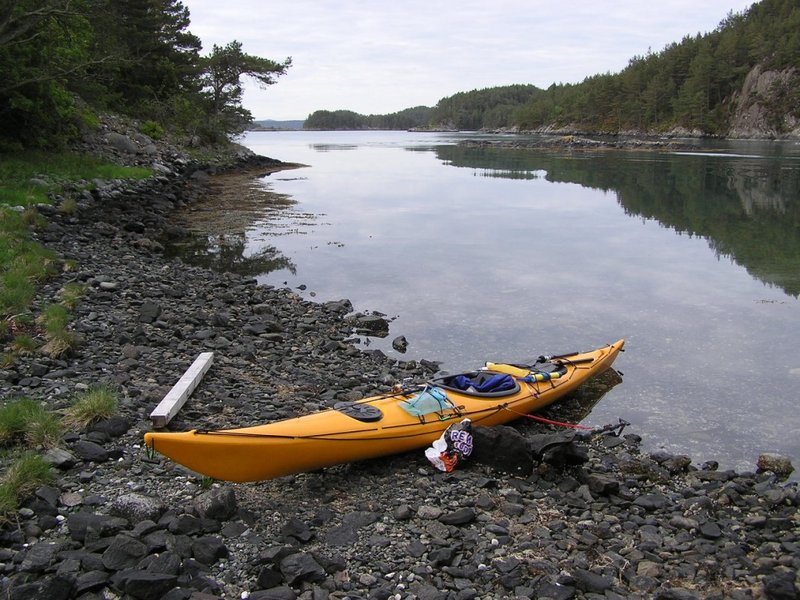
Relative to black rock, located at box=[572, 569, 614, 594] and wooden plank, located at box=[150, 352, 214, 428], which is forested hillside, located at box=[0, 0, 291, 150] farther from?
black rock, located at box=[572, 569, 614, 594]

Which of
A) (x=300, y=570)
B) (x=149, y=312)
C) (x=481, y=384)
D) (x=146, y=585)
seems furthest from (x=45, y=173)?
(x=300, y=570)

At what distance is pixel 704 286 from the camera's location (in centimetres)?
1280

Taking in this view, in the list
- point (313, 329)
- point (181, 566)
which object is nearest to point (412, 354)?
point (313, 329)

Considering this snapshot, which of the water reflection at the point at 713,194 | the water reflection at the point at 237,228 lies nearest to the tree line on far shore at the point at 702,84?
the water reflection at the point at 713,194

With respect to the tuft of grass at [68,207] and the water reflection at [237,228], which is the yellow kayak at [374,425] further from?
the tuft of grass at [68,207]

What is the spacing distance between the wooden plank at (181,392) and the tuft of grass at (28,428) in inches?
30.8

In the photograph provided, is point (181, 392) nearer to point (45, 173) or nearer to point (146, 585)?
point (146, 585)

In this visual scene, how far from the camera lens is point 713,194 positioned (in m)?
25.6

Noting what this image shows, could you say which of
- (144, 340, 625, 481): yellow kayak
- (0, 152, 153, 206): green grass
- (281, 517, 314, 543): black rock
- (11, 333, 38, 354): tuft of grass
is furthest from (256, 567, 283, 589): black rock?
(0, 152, 153, 206): green grass

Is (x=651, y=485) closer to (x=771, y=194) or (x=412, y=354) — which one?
(x=412, y=354)

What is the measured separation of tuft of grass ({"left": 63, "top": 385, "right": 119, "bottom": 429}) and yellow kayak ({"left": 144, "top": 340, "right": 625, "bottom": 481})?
97 cm

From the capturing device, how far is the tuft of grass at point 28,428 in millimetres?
4809

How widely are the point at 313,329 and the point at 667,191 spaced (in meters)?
22.7

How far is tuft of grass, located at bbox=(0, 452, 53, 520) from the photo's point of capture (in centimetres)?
396
